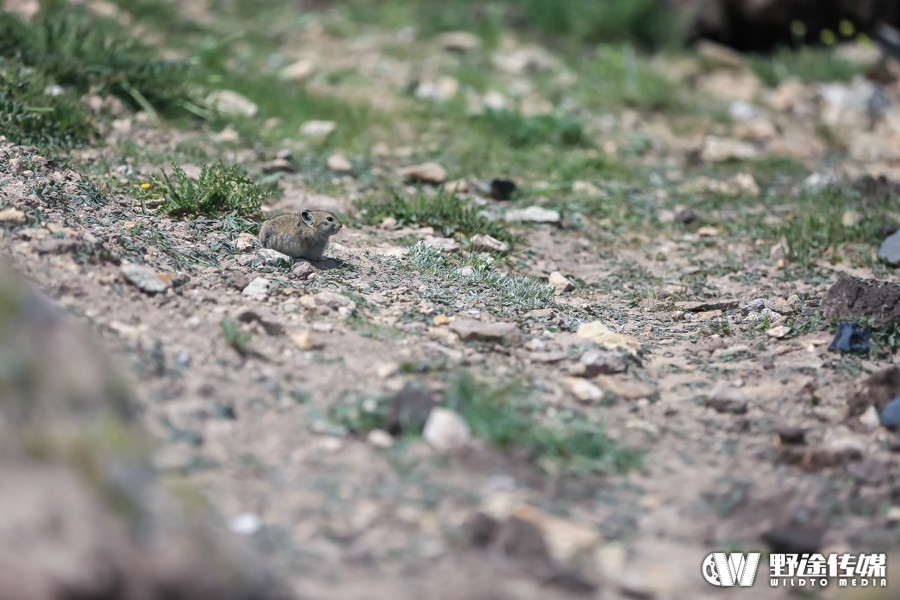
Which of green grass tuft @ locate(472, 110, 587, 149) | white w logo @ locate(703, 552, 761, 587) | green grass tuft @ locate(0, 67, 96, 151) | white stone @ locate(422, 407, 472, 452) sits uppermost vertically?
green grass tuft @ locate(0, 67, 96, 151)

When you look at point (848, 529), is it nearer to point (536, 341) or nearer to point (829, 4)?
point (536, 341)

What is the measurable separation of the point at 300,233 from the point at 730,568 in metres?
2.39

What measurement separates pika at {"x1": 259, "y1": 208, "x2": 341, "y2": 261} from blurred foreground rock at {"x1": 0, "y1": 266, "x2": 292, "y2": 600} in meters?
1.90

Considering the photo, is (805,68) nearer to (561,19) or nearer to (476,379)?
(561,19)

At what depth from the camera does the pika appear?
4.48 m

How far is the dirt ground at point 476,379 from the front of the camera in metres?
2.74

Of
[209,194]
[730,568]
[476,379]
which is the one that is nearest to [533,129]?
[209,194]

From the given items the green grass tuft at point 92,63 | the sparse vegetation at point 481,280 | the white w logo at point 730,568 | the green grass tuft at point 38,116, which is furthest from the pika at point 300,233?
the white w logo at point 730,568

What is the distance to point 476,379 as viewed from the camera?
142 inches

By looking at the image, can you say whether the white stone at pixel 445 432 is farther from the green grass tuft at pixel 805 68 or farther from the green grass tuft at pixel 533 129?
the green grass tuft at pixel 805 68

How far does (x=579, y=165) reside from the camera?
263 inches

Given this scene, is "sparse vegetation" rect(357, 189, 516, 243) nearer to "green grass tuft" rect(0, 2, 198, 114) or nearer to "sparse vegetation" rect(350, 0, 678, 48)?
"green grass tuft" rect(0, 2, 198, 114)

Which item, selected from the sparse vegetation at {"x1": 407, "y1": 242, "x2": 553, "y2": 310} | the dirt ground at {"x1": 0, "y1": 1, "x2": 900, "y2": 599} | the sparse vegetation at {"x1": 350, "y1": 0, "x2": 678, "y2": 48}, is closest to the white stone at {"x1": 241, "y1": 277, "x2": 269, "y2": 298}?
the dirt ground at {"x1": 0, "y1": 1, "x2": 900, "y2": 599}

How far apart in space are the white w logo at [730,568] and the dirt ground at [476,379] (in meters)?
0.04
